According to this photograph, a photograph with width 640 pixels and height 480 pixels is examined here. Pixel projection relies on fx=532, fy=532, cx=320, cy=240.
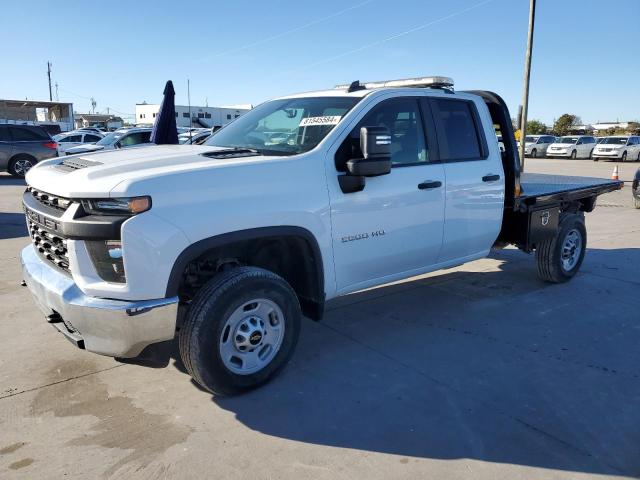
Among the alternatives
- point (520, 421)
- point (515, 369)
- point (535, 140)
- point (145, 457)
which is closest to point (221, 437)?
point (145, 457)

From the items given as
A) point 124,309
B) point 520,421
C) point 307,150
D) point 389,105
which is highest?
point 389,105

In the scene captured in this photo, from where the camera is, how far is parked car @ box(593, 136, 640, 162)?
29.9 m

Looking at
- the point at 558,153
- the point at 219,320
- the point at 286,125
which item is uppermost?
the point at 286,125

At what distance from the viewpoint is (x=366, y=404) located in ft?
11.1

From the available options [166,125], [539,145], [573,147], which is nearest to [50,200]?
[166,125]

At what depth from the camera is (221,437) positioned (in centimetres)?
303

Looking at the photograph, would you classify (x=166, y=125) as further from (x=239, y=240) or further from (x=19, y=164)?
(x=19, y=164)

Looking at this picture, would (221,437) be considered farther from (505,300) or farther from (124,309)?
(505,300)

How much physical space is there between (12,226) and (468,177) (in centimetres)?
838

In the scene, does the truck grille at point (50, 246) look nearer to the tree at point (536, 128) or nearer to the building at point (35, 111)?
the building at point (35, 111)

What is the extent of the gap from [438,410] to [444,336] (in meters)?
1.26

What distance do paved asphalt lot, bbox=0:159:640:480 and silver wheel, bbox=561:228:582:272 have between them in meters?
0.98

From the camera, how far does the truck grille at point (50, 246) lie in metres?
3.20

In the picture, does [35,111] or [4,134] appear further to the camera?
[35,111]
